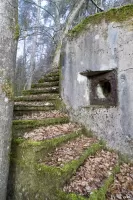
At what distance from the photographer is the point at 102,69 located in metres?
4.89

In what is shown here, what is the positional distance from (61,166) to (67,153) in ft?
1.88

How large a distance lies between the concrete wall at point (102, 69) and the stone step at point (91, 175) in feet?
2.16

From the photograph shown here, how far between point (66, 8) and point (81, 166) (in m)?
14.7

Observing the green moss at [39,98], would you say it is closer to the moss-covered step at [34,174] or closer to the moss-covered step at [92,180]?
the moss-covered step at [34,174]

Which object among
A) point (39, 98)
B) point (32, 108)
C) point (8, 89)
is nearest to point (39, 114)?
point (32, 108)

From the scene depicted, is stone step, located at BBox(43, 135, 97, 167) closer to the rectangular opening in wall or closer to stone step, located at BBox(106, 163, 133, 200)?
stone step, located at BBox(106, 163, 133, 200)

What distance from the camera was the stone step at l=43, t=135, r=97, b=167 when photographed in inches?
131

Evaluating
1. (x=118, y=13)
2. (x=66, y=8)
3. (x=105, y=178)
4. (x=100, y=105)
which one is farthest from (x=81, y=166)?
(x=66, y=8)

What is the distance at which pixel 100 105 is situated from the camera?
505 centimetres

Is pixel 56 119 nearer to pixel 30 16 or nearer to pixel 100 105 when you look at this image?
pixel 100 105

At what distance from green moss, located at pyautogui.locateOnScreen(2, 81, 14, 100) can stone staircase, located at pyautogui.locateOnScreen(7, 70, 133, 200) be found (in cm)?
90

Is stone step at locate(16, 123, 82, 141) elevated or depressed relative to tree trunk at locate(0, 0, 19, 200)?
depressed

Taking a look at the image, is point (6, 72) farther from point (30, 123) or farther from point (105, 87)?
point (105, 87)

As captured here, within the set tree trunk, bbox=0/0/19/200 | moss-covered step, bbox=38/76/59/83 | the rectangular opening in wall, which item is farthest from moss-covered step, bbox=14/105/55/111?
tree trunk, bbox=0/0/19/200
